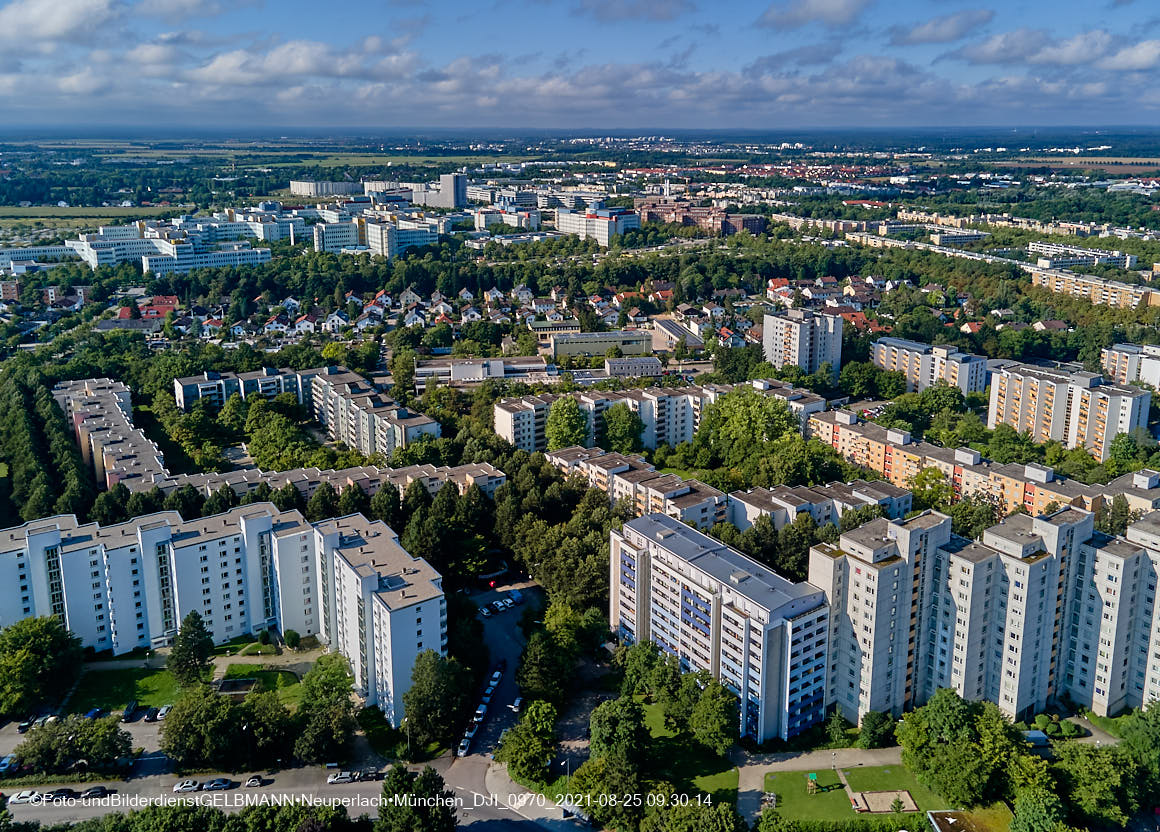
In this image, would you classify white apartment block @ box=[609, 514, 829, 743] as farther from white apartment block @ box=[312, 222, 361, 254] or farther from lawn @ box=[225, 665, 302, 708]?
white apartment block @ box=[312, 222, 361, 254]

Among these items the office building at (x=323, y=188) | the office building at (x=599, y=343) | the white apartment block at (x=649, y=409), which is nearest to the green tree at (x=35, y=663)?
the white apartment block at (x=649, y=409)

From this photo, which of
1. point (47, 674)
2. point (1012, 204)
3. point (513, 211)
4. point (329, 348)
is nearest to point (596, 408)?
point (329, 348)

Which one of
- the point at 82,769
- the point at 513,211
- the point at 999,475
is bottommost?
the point at 82,769

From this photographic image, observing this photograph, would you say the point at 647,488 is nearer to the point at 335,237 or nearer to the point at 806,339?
the point at 806,339

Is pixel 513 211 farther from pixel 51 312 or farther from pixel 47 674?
pixel 47 674

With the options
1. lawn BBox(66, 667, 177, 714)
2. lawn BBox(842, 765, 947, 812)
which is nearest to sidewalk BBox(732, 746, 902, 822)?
lawn BBox(842, 765, 947, 812)
